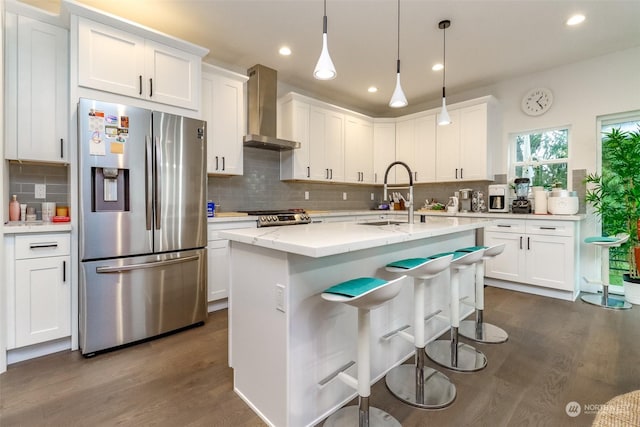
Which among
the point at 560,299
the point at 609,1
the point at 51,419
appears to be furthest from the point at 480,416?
the point at 609,1

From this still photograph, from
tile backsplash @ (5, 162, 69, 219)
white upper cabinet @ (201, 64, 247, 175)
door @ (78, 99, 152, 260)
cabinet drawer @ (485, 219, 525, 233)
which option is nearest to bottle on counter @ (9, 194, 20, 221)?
tile backsplash @ (5, 162, 69, 219)

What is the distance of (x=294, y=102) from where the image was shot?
13.8ft

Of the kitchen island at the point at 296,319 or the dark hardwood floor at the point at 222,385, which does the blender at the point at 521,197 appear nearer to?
the dark hardwood floor at the point at 222,385

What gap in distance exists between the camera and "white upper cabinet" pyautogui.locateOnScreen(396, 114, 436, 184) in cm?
494

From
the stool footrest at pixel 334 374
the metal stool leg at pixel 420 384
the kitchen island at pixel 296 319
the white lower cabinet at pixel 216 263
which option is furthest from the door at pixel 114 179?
the metal stool leg at pixel 420 384

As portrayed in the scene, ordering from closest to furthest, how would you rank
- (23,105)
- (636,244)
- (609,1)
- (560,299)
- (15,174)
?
1. (23,105)
2. (15,174)
3. (609,1)
4. (636,244)
5. (560,299)

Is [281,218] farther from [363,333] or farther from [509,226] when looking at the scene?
[509,226]

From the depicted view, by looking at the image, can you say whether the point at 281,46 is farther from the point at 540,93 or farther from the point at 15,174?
the point at 540,93

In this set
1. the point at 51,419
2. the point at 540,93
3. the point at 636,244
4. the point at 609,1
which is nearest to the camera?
the point at 51,419

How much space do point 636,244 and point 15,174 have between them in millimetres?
6070

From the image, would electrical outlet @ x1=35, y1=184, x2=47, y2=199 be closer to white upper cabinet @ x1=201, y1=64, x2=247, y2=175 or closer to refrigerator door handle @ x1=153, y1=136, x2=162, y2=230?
refrigerator door handle @ x1=153, y1=136, x2=162, y2=230

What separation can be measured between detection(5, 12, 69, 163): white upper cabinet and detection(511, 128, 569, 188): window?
5.31 m

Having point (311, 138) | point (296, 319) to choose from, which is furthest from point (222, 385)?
point (311, 138)

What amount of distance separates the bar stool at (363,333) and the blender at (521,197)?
11.1ft
